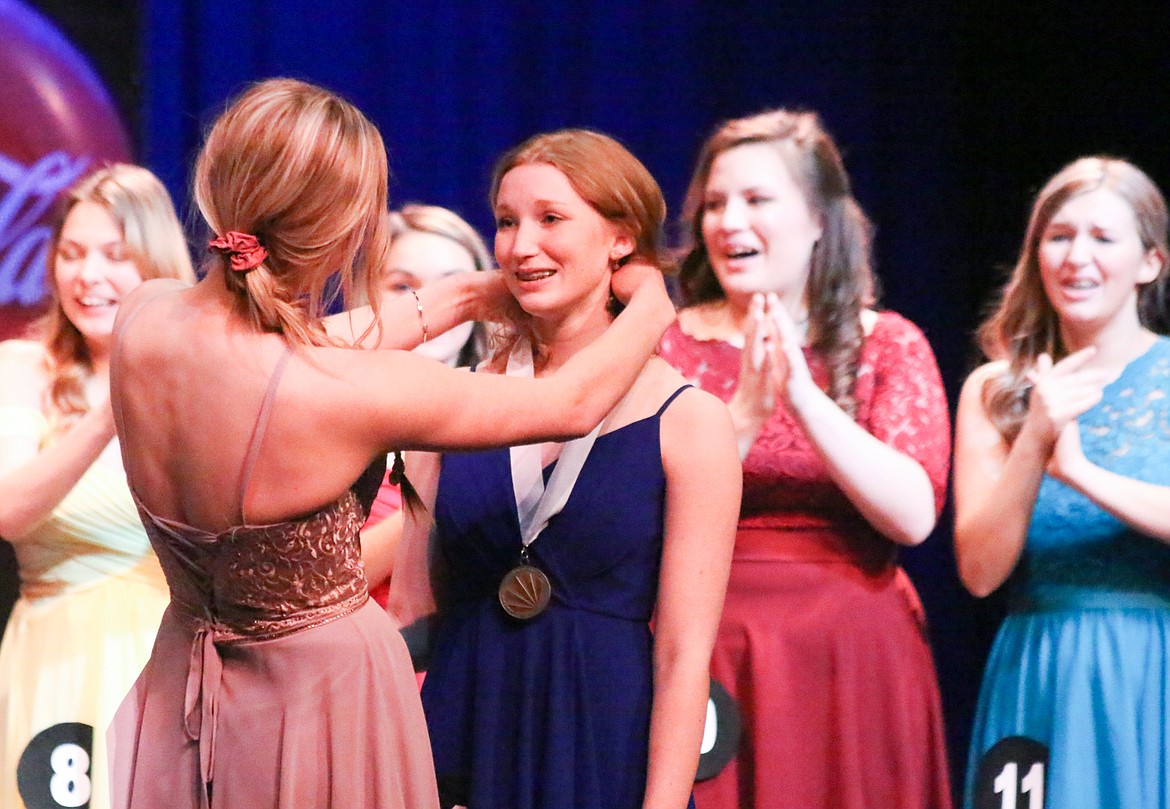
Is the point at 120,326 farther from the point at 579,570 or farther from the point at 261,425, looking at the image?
the point at 579,570

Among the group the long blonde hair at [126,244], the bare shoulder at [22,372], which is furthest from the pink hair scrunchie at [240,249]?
the bare shoulder at [22,372]

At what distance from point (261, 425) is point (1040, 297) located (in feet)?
5.72

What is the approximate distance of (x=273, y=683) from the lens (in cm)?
160

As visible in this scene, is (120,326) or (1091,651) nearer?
(120,326)

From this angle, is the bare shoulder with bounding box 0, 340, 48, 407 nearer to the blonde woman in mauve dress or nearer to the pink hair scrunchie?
the blonde woman in mauve dress

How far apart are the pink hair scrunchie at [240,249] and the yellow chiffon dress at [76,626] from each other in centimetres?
133

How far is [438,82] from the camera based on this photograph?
4133 mm

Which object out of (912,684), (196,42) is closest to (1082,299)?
(912,684)

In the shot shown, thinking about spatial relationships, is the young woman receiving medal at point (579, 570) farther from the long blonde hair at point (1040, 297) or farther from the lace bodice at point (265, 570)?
the long blonde hair at point (1040, 297)

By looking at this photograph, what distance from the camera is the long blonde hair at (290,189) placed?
5.00ft

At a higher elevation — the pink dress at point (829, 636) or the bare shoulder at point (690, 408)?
the bare shoulder at point (690, 408)

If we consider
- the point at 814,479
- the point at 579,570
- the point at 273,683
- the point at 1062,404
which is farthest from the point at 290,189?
the point at 1062,404

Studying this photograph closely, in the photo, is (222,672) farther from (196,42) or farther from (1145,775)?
(196,42)

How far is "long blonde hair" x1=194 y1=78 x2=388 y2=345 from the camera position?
1.53 metres
